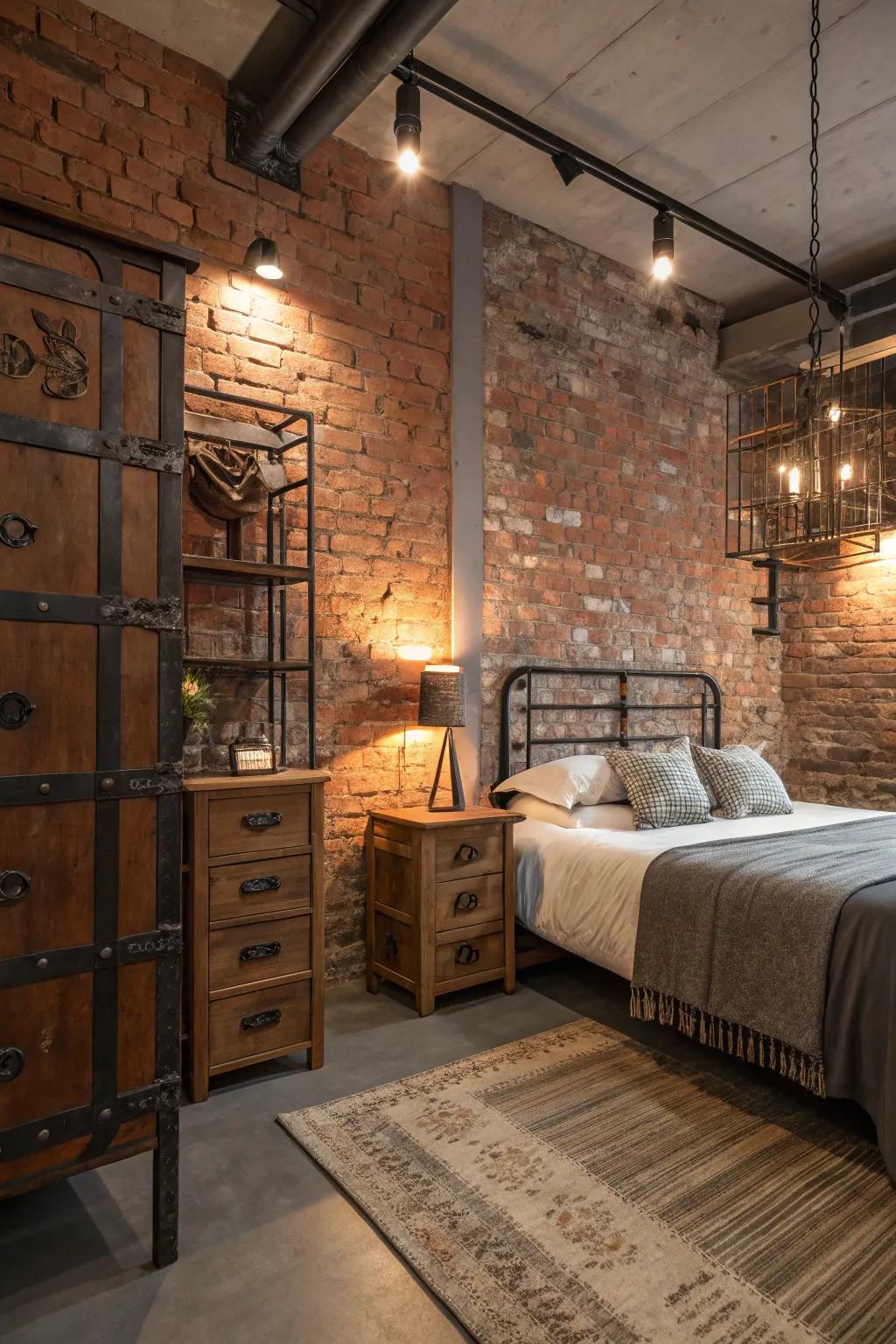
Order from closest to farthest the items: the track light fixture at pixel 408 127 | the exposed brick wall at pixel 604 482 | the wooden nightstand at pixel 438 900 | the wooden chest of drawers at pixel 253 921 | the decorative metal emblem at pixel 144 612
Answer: the decorative metal emblem at pixel 144 612 < the wooden chest of drawers at pixel 253 921 < the track light fixture at pixel 408 127 < the wooden nightstand at pixel 438 900 < the exposed brick wall at pixel 604 482

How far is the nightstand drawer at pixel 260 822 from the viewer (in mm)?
2439

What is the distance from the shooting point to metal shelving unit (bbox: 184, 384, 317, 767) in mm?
2822

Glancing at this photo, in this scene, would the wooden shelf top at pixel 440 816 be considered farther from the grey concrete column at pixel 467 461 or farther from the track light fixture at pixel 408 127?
the track light fixture at pixel 408 127

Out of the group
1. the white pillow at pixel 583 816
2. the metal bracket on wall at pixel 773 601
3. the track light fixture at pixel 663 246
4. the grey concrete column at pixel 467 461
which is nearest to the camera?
Answer: the track light fixture at pixel 663 246

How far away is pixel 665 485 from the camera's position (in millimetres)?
4723

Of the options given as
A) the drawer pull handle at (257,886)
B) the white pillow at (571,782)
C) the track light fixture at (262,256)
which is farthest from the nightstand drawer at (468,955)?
the track light fixture at (262,256)

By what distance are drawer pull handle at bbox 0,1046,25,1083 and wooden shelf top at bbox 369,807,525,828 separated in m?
1.56

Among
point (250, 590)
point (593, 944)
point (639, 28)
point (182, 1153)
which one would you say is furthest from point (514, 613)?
point (182, 1153)

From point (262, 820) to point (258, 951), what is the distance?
403 mm

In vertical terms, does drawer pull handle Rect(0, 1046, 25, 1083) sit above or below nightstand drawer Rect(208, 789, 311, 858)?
below

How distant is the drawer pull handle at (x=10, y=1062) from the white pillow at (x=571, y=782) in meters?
2.31

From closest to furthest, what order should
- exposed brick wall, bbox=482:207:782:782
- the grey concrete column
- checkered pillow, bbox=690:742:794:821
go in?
1. the grey concrete column
2. checkered pillow, bbox=690:742:794:821
3. exposed brick wall, bbox=482:207:782:782

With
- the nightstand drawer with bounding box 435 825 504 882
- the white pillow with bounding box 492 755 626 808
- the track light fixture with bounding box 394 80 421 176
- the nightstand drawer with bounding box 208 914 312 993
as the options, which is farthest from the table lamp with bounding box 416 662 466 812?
the track light fixture with bounding box 394 80 421 176

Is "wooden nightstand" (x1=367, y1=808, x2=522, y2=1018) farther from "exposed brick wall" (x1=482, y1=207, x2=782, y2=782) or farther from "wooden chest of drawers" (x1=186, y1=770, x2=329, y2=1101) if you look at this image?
"exposed brick wall" (x1=482, y1=207, x2=782, y2=782)
